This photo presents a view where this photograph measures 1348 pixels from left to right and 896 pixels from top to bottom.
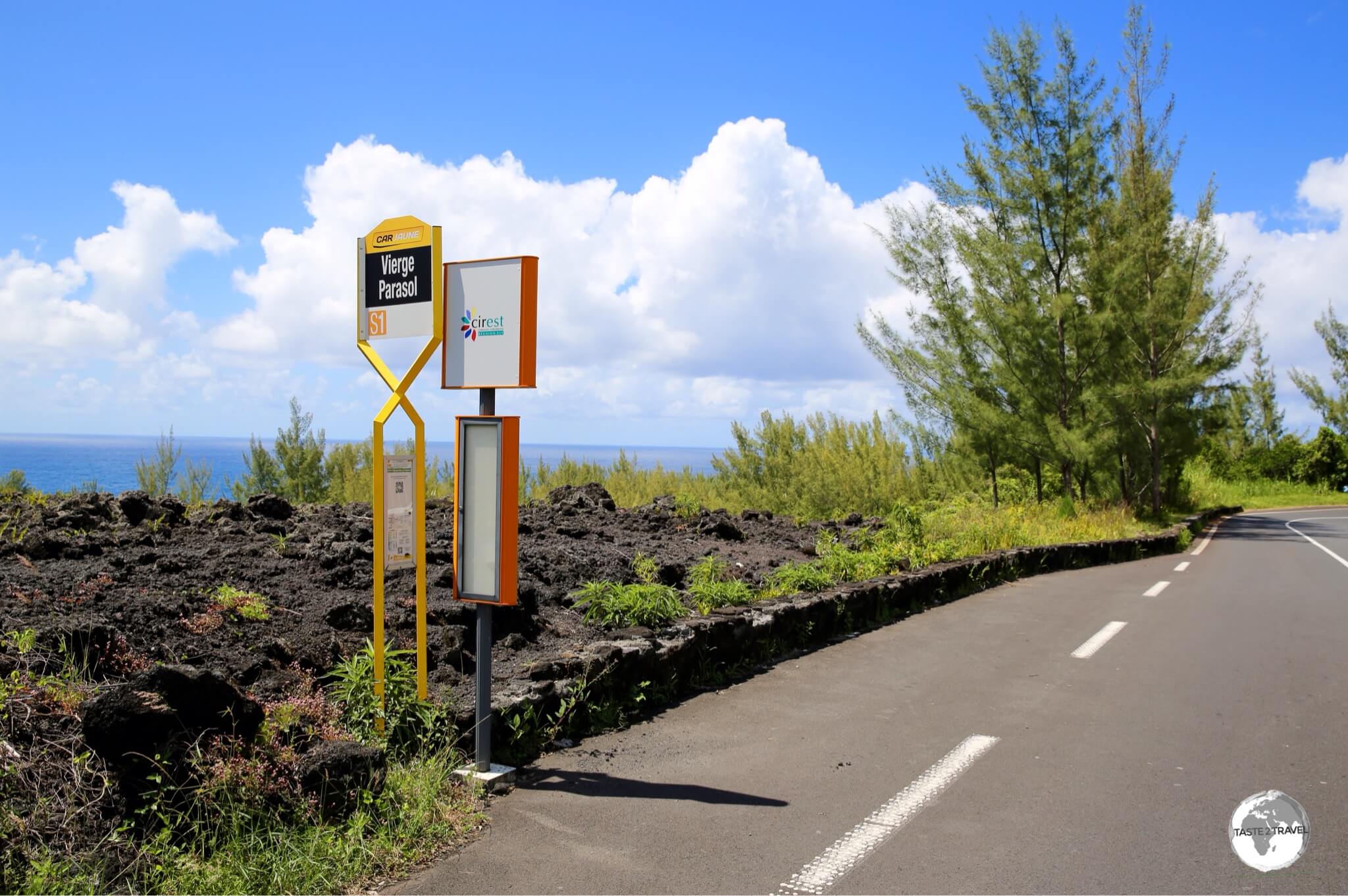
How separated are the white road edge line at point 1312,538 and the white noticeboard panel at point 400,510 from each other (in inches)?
734

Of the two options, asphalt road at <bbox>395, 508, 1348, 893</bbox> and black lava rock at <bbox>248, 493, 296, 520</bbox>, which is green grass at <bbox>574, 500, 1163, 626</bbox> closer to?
asphalt road at <bbox>395, 508, 1348, 893</bbox>

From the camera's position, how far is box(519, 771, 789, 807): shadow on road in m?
4.81

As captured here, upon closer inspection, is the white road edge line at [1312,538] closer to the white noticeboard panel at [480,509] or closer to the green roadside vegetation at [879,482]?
the green roadside vegetation at [879,482]

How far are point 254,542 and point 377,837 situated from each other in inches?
187

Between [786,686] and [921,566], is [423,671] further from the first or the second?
[921,566]

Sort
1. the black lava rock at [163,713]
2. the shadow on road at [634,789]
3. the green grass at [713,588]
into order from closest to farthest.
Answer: the black lava rock at [163,713], the shadow on road at [634,789], the green grass at [713,588]

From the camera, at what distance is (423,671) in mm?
5109

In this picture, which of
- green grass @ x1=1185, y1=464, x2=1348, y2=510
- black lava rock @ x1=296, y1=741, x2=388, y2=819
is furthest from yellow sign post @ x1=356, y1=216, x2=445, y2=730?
green grass @ x1=1185, y1=464, x2=1348, y2=510

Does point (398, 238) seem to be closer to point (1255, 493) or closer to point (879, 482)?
point (879, 482)

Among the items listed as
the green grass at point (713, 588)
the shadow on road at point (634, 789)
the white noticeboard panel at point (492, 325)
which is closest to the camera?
the shadow on road at point (634, 789)

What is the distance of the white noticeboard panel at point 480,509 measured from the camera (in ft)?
16.5
